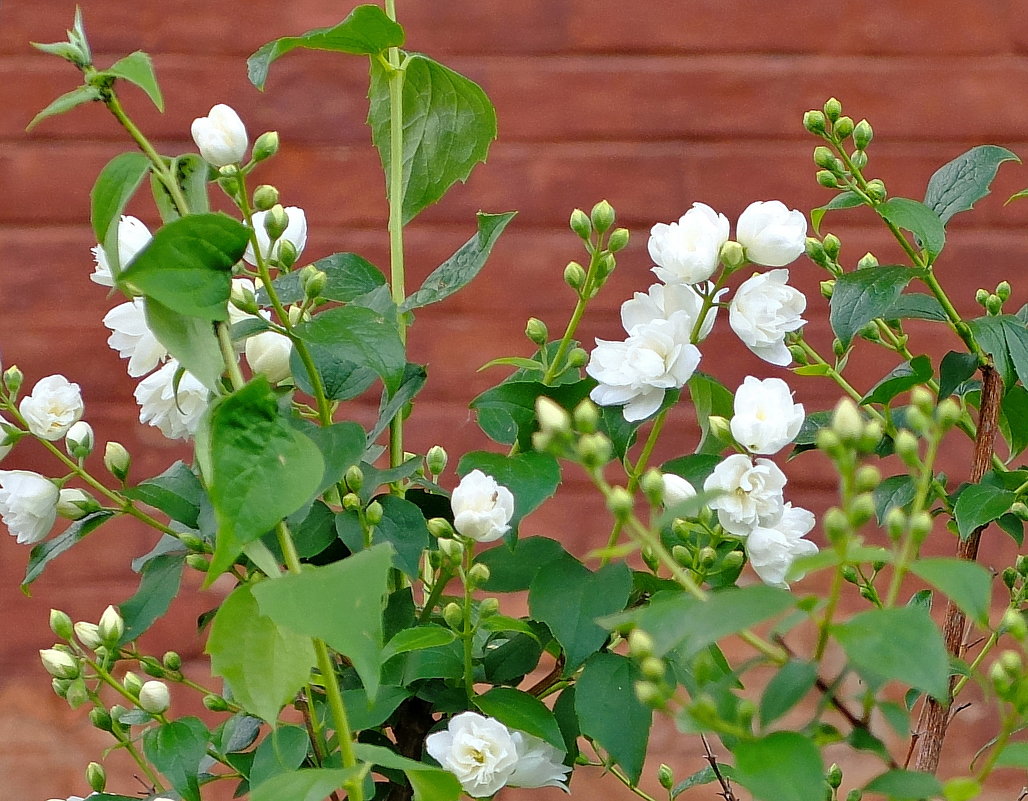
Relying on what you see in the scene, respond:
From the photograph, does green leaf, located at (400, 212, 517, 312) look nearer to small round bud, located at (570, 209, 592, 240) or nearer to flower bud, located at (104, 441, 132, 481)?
small round bud, located at (570, 209, 592, 240)

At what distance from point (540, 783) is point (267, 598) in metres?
0.18

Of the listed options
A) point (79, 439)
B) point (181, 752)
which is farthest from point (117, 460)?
point (181, 752)

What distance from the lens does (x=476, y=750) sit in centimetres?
38

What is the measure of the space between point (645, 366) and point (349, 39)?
0.58 ft

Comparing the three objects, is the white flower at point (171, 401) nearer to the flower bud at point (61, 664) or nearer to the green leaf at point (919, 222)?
the flower bud at point (61, 664)

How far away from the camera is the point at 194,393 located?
404 mm

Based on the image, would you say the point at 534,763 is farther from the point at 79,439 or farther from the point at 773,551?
the point at 79,439

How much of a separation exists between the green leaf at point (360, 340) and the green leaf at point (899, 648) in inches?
6.7

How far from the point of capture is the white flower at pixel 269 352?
39 cm

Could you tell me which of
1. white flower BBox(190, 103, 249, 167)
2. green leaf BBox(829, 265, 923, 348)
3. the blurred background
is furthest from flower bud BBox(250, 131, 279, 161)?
the blurred background

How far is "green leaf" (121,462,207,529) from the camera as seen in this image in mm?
400

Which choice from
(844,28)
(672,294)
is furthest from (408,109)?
(844,28)

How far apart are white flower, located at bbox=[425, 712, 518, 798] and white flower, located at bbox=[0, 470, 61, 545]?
179 mm

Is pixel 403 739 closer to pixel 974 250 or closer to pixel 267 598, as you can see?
pixel 267 598
